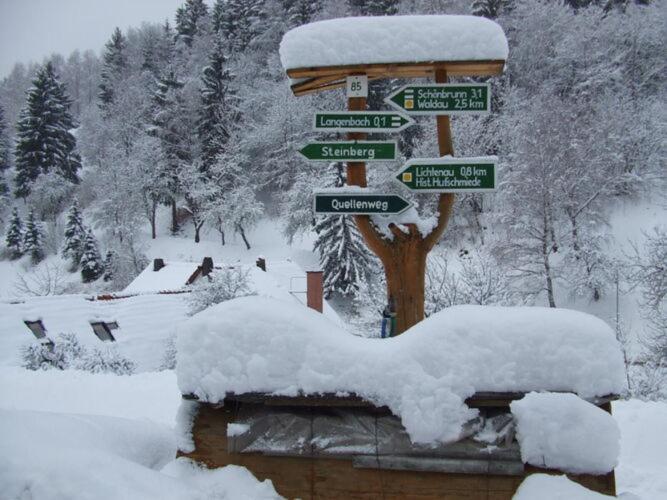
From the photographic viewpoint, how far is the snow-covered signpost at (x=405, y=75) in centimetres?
462

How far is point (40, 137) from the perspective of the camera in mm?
45875

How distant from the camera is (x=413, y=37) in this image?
463cm

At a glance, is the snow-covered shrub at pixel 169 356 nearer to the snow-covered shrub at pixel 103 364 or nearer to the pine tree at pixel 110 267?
the snow-covered shrub at pixel 103 364

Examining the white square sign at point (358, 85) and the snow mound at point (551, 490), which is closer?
the snow mound at point (551, 490)

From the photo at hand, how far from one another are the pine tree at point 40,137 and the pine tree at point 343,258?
32614mm

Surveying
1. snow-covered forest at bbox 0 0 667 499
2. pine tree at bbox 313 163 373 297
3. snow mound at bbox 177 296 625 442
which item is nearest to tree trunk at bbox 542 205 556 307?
snow-covered forest at bbox 0 0 667 499

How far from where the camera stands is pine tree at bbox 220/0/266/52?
4947cm

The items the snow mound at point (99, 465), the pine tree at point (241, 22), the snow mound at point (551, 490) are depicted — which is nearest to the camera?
the snow mound at point (99, 465)

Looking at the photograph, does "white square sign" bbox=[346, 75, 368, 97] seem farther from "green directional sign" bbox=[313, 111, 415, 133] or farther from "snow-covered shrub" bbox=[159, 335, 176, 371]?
→ "snow-covered shrub" bbox=[159, 335, 176, 371]

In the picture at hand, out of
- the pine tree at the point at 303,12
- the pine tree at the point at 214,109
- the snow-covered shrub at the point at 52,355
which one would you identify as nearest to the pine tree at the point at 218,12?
the pine tree at the point at 303,12

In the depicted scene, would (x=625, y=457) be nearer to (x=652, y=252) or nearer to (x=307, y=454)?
(x=307, y=454)

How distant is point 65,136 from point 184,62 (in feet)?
45.4

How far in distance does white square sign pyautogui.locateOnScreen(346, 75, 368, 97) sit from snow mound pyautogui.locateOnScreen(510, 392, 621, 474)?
3205 mm

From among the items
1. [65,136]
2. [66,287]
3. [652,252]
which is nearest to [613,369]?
[652,252]
